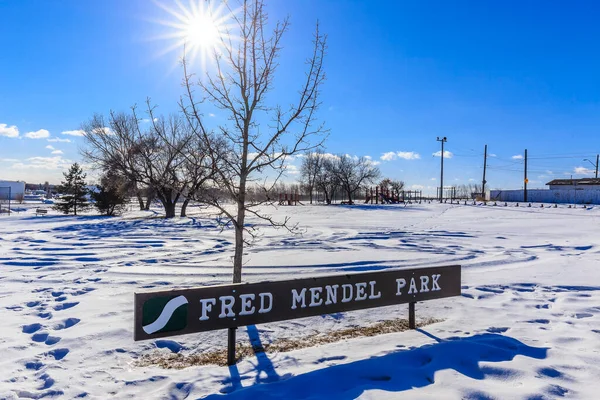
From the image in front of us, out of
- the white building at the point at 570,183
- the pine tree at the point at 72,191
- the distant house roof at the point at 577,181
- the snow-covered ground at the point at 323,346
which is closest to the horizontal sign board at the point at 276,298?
the snow-covered ground at the point at 323,346

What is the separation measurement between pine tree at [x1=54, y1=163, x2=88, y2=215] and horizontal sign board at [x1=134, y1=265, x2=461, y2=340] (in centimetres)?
3268

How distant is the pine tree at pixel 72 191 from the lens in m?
31.2

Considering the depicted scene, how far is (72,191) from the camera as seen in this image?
3158 centimetres

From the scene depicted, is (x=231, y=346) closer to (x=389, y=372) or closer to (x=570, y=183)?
(x=389, y=372)

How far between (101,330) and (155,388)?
6.17 feet

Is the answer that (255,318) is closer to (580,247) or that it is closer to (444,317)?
(444,317)

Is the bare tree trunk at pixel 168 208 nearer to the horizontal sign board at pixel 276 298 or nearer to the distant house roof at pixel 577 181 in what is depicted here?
the horizontal sign board at pixel 276 298

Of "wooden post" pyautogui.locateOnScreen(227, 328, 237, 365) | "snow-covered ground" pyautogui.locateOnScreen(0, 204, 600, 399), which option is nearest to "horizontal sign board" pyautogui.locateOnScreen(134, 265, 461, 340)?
"wooden post" pyautogui.locateOnScreen(227, 328, 237, 365)

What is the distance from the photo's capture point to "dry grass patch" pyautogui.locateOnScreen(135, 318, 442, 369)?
3789 mm

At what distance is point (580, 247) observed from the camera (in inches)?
452

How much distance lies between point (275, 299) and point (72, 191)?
110 ft

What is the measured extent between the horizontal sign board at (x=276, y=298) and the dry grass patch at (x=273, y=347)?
0.49 metres

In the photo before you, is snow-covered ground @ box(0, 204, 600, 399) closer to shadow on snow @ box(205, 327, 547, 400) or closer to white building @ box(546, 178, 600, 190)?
shadow on snow @ box(205, 327, 547, 400)

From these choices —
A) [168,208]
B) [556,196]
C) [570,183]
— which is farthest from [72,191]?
[570,183]
